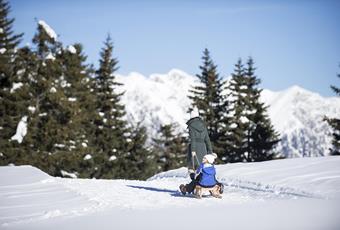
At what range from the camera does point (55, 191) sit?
12219 mm

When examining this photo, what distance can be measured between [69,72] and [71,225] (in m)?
32.7

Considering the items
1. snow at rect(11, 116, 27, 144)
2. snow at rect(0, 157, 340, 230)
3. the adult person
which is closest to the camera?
snow at rect(0, 157, 340, 230)

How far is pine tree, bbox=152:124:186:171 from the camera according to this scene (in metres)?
49.2

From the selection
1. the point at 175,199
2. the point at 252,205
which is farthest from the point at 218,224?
the point at 175,199

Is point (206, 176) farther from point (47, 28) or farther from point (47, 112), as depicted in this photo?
point (47, 28)

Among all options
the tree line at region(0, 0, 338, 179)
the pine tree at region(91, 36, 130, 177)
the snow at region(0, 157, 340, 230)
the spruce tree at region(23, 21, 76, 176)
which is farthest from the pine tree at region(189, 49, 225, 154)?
the snow at region(0, 157, 340, 230)

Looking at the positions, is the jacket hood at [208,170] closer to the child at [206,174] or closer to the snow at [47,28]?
the child at [206,174]

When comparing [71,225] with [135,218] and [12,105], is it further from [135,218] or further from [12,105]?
[12,105]

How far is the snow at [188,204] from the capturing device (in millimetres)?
7371

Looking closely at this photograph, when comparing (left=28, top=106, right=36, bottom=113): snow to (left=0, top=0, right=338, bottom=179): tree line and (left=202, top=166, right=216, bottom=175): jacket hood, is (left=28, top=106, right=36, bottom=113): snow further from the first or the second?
(left=202, top=166, right=216, bottom=175): jacket hood

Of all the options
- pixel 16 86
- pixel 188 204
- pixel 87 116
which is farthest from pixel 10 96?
pixel 188 204

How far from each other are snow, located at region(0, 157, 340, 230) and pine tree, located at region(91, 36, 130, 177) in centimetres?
2437

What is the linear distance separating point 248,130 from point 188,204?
102 feet

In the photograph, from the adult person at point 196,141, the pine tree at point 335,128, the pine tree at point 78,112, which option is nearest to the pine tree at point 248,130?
the pine tree at point 335,128
